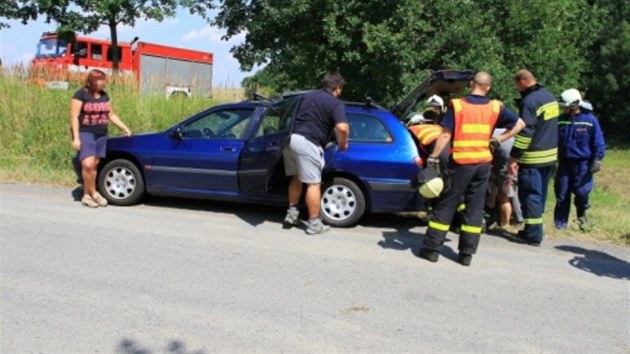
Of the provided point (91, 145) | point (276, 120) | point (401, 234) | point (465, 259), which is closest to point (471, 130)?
point (465, 259)

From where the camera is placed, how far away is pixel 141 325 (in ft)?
13.1

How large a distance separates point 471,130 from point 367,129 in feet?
5.53

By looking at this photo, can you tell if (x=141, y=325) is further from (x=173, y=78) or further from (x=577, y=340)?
(x=173, y=78)

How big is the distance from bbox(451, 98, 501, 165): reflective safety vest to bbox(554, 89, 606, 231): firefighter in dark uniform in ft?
7.93

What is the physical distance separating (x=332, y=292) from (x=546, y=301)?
5.48 ft

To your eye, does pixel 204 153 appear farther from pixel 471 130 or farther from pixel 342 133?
pixel 471 130

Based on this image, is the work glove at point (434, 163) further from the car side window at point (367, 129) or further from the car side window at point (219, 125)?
the car side window at point (219, 125)

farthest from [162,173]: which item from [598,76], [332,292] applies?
[598,76]

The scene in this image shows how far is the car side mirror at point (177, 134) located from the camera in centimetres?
767

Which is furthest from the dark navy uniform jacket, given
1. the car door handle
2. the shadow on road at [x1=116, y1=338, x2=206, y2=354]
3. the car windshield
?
the car windshield

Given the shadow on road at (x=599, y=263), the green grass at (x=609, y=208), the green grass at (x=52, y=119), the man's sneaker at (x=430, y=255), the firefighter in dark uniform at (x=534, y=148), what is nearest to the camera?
the shadow on road at (x=599, y=263)

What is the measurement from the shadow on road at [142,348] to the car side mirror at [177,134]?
4224 mm

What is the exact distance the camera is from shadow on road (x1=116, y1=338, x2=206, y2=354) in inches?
143

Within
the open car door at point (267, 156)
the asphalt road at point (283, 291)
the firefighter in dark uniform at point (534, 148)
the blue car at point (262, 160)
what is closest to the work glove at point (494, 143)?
the firefighter in dark uniform at point (534, 148)
